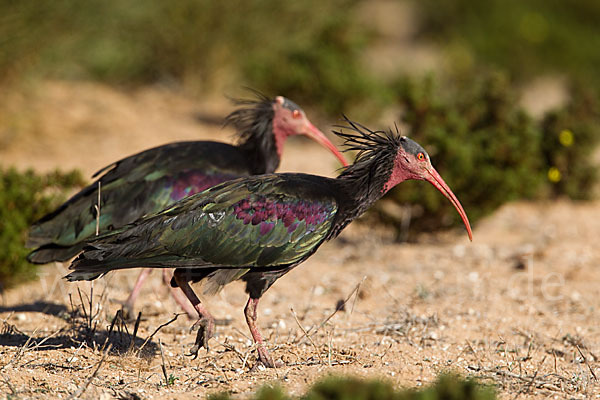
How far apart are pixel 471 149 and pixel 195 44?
27.8 ft

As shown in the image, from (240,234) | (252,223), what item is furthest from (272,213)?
(240,234)

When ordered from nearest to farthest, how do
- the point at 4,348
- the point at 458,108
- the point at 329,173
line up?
the point at 4,348
the point at 458,108
the point at 329,173

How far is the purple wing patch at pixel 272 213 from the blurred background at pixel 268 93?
2870 mm

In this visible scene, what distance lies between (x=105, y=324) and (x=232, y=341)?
40.2 inches

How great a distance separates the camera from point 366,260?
884cm

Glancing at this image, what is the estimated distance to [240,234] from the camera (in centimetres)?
503

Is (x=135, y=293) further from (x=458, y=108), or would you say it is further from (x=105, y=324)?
(x=458, y=108)

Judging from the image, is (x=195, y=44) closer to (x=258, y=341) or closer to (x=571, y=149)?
(x=571, y=149)

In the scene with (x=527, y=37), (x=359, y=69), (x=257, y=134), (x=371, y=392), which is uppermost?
(x=527, y=37)

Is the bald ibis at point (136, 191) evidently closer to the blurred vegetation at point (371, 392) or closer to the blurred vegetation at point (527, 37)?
the blurred vegetation at point (371, 392)

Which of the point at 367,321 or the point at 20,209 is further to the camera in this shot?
the point at 20,209

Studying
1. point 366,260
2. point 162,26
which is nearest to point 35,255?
point 366,260

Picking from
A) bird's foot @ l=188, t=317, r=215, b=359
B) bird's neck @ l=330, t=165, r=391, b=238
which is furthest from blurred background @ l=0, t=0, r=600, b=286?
bird's neck @ l=330, t=165, r=391, b=238

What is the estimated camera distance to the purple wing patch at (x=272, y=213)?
508 centimetres
